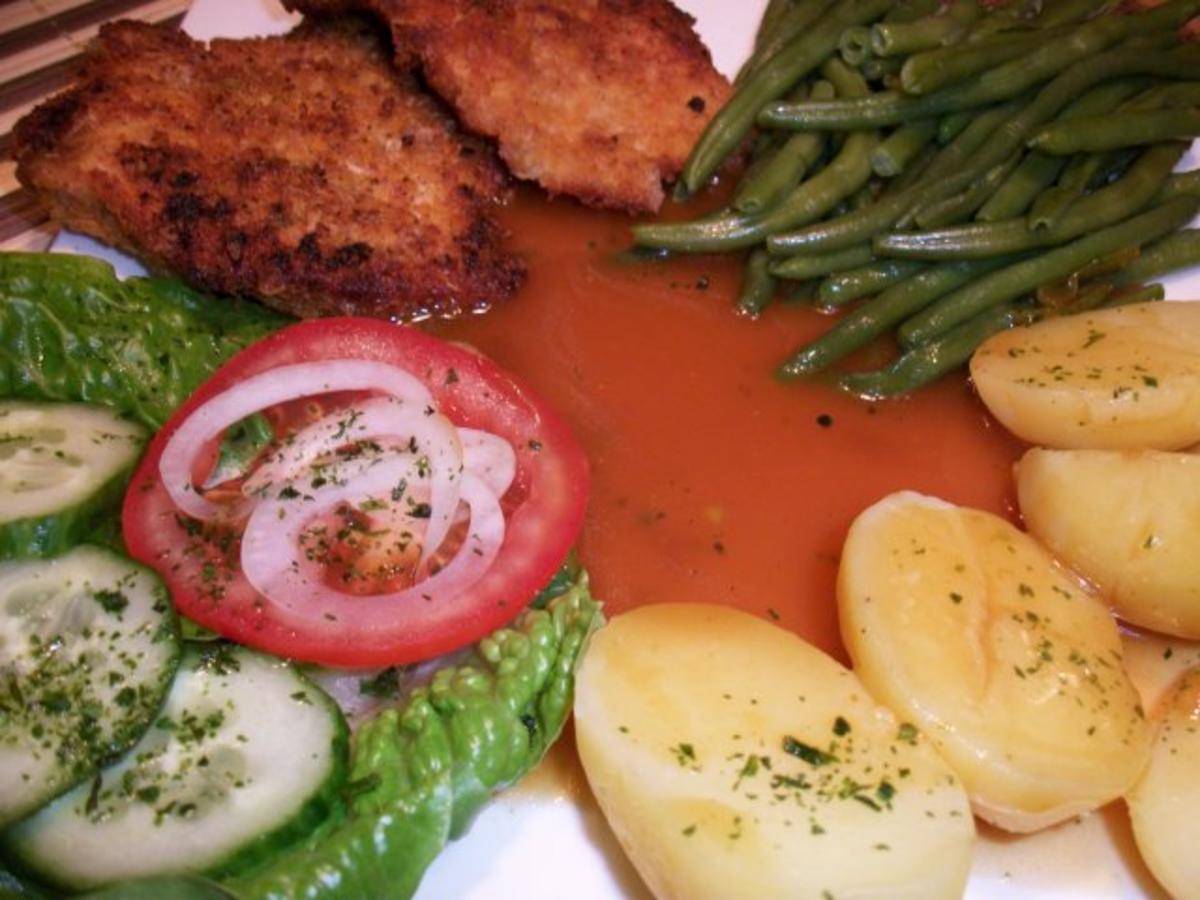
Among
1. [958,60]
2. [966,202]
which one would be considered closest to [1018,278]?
[966,202]

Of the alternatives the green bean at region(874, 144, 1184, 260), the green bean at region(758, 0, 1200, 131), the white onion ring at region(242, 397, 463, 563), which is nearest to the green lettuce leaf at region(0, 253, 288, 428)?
the white onion ring at region(242, 397, 463, 563)

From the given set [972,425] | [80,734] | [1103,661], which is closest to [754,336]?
[972,425]

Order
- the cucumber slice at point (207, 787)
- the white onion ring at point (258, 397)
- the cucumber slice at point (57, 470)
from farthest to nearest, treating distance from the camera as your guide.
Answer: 1. the white onion ring at point (258, 397)
2. the cucumber slice at point (57, 470)
3. the cucumber slice at point (207, 787)

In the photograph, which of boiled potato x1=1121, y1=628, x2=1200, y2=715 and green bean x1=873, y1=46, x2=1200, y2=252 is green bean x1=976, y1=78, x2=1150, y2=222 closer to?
green bean x1=873, y1=46, x2=1200, y2=252

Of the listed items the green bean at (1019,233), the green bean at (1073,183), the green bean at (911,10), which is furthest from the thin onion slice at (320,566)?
the green bean at (911,10)

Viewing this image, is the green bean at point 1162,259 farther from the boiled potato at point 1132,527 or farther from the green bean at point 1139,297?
the boiled potato at point 1132,527

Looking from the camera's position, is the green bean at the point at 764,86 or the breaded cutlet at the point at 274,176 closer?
the breaded cutlet at the point at 274,176

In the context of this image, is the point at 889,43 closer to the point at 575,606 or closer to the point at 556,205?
the point at 556,205
